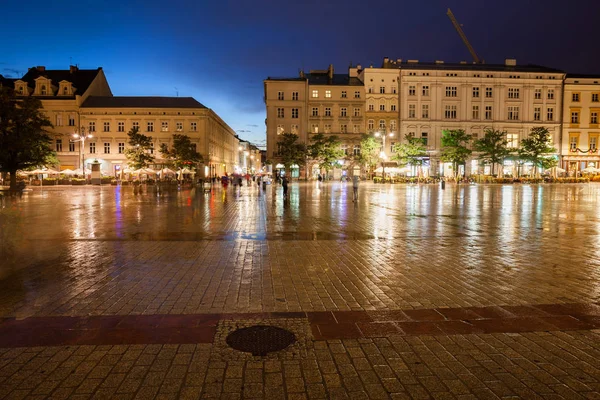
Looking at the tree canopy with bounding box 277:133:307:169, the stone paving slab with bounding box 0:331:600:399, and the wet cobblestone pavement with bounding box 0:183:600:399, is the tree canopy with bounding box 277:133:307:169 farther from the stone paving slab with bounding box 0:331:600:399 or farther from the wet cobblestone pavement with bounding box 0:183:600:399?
the stone paving slab with bounding box 0:331:600:399

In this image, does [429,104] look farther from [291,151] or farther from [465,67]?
[291,151]

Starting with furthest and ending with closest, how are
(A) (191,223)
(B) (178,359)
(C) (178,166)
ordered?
(C) (178,166) < (A) (191,223) < (B) (178,359)

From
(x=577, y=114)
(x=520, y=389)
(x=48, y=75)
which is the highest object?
(x=48, y=75)

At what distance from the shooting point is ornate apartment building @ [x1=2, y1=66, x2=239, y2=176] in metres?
66.9

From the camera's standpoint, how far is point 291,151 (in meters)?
63.6

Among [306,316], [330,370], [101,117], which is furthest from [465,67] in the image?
→ [330,370]

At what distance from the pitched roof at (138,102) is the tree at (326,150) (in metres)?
21.9

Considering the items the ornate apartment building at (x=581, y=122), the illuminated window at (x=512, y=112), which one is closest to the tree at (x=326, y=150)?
the illuminated window at (x=512, y=112)

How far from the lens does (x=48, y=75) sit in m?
71.2

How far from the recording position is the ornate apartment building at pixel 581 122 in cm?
6956

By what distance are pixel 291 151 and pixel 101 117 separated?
32.0m

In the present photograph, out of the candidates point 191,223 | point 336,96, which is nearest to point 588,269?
point 191,223

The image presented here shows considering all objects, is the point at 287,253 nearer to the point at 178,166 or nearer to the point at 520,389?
the point at 520,389

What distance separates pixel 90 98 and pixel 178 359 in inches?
3034
